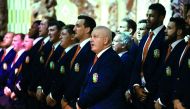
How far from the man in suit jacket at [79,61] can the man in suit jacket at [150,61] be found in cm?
60

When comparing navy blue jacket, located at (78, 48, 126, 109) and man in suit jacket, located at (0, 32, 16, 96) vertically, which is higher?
navy blue jacket, located at (78, 48, 126, 109)

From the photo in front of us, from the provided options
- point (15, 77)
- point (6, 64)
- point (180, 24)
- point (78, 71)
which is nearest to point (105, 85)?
point (78, 71)

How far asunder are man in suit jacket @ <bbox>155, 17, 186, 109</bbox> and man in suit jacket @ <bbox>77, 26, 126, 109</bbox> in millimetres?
430

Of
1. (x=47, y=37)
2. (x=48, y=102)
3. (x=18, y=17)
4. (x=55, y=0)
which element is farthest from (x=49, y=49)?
(x=18, y=17)

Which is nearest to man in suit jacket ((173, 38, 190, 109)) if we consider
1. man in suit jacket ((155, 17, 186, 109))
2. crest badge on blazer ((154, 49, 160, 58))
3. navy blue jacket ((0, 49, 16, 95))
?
man in suit jacket ((155, 17, 186, 109))

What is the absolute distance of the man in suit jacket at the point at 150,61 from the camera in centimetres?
657

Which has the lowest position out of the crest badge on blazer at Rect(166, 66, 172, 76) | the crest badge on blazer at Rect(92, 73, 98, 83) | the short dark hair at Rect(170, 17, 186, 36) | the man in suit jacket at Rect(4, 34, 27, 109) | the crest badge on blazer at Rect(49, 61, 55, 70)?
the man in suit jacket at Rect(4, 34, 27, 109)

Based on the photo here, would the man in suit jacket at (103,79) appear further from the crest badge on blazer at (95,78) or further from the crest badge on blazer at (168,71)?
the crest badge on blazer at (168,71)

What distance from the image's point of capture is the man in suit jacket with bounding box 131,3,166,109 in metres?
6.57

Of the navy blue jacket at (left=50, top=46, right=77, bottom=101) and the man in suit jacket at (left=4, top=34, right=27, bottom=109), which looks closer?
the navy blue jacket at (left=50, top=46, right=77, bottom=101)

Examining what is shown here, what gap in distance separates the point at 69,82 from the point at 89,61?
0.35 m

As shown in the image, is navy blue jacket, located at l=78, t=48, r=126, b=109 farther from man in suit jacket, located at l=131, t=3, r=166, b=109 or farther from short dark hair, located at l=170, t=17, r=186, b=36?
short dark hair, located at l=170, t=17, r=186, b=36

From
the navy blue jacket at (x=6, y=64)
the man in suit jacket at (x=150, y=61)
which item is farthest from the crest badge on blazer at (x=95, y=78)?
the navy blue jacket at (x=6, y=64)

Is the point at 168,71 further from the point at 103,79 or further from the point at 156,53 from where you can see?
the point at 103,79
